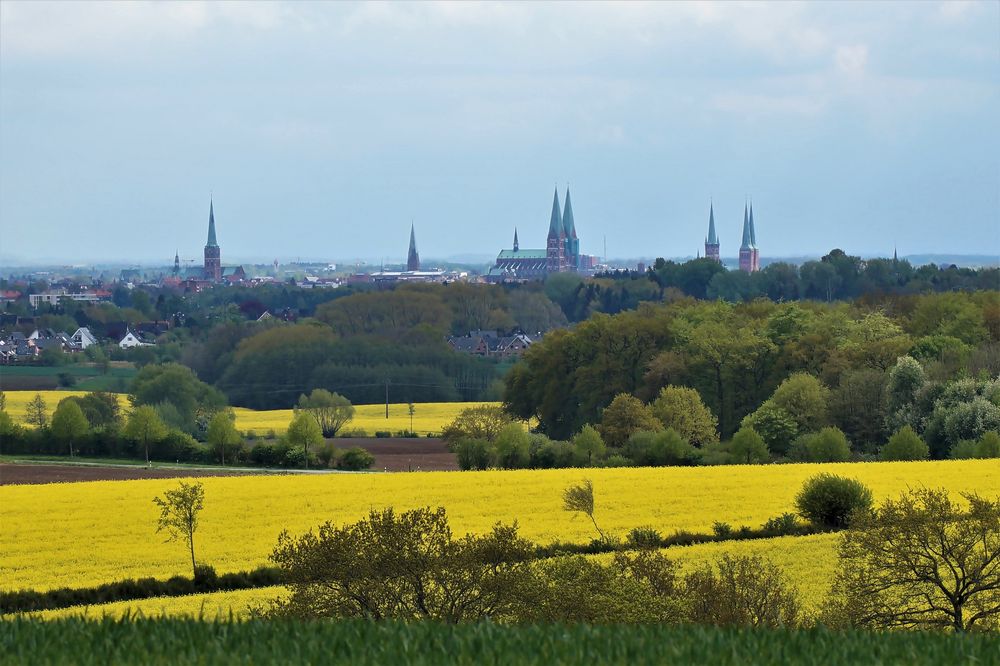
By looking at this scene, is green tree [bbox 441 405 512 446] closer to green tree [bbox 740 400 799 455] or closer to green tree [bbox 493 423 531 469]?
green tree [bbox 493 423 531 469]

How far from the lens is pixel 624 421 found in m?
60.3

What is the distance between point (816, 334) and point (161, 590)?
51385 mm

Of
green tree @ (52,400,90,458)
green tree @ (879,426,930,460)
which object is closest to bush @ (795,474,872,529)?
green tree @ (879,426,930,460)

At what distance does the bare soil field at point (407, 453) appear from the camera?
192 feet

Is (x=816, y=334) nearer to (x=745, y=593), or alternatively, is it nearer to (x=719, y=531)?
(x=719, y=531)

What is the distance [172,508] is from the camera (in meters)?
32.7

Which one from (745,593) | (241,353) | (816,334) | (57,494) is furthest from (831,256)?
(745,593)

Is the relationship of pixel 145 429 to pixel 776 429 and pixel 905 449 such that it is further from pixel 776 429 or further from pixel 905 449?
pixel 905 449

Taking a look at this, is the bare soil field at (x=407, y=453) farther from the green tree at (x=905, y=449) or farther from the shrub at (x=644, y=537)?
the shrub at (x=644, y=537)

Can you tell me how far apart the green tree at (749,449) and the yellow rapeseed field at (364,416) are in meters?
29.3

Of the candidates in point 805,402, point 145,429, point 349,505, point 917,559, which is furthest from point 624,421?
point 917,559

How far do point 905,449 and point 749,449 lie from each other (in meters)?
5.26

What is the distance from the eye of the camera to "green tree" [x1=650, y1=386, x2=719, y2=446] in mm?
61250

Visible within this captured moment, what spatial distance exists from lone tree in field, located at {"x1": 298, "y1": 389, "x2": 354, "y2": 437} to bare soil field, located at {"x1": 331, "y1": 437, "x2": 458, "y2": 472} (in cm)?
548
